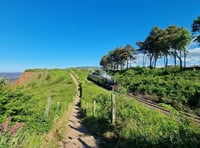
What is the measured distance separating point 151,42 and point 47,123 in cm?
5184

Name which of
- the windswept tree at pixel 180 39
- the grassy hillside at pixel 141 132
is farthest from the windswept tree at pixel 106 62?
the grassy hillside at pixel 141 132

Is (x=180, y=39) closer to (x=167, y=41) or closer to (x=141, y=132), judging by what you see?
(x=167, y=41)

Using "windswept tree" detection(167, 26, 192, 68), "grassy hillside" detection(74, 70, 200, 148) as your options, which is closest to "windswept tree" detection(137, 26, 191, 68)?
"windswept tree" detection(167, 26, 192, 68)

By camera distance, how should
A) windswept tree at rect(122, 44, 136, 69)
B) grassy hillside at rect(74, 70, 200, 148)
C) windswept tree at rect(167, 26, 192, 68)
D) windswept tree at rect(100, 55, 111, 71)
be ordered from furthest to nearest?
windswept tree at rect(100, 55, 111, 71) < windswept tree at rect(122, 44, 136, 69) < windswept tree at rect(167, 26, 192, 68) < grassy hillside at rect(74, 70, 200, 148)

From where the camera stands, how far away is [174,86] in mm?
23797

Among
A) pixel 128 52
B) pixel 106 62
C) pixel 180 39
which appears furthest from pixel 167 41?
pixel 106 62

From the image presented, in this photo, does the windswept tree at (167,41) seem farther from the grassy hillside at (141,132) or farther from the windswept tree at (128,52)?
the grassy hillside at (141,132)

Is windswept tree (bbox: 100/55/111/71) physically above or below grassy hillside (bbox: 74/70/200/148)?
above

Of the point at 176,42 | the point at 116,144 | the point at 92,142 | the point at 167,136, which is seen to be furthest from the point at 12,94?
the point at 176,42

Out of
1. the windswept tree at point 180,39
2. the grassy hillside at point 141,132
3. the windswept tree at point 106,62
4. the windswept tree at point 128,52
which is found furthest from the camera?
the windswept tree at point 106,62

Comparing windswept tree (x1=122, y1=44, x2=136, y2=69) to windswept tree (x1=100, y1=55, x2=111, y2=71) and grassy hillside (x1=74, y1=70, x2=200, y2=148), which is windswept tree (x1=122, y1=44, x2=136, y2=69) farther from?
grassy hillside (x1=74, y1=70, x2=200, y2=148)

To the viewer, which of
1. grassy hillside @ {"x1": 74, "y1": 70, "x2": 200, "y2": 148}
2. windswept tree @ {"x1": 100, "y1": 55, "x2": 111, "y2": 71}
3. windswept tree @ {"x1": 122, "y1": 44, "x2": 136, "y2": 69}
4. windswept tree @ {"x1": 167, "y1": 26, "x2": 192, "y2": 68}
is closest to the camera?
grassy hillside @ {"x1": 74, "y1": 70, "x2": 200, "y2": 148}

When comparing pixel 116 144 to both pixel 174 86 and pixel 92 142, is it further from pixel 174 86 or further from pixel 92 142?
pixel 174 86

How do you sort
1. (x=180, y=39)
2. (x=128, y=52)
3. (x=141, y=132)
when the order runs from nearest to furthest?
1. (x=141, y=132)
2. (x=180, y=39)
3. (x=128, y=52)
